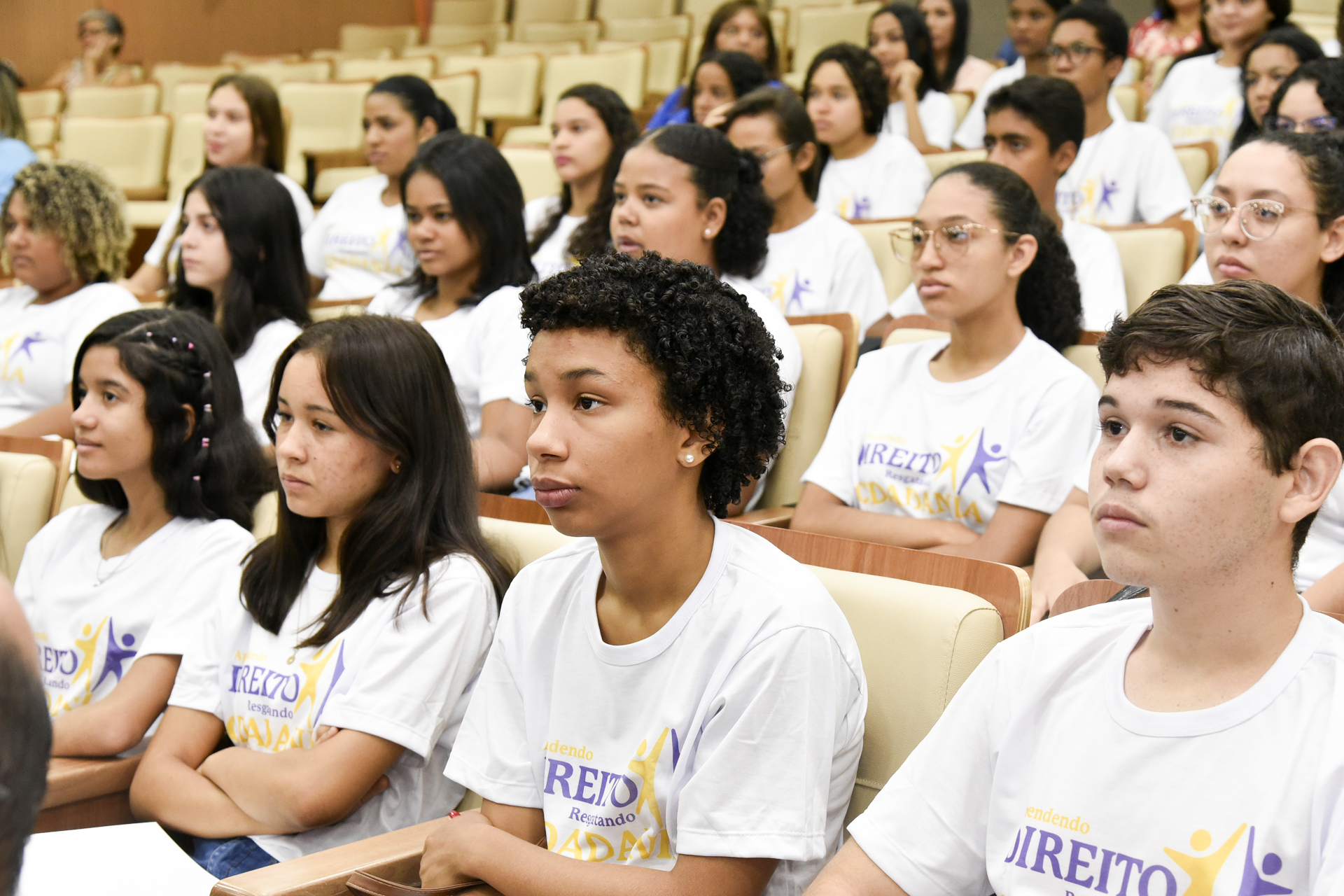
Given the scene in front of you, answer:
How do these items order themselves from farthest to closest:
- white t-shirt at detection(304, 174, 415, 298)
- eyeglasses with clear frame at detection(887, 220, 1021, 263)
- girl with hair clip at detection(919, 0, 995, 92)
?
1. girl with hair clip at detection(919, 0, 995, 92)
2. white t-shirt at detection(304, 174, 415, 298)
3. eyeglasses with clear frame at detection(887, 220, 1021, 263)

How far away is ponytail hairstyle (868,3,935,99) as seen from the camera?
5113mm

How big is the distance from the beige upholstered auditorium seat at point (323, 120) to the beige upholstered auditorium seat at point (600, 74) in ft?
2.42

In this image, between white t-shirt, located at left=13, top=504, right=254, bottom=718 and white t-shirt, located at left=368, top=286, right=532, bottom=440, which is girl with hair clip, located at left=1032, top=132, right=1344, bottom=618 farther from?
white t-shirt, located at left=13, top=504, right=254, bottom=718

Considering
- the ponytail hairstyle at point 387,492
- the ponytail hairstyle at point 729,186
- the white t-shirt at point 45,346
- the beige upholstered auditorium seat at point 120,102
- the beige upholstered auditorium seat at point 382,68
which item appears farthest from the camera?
the beige upholstered auditorium seat at point 120,102

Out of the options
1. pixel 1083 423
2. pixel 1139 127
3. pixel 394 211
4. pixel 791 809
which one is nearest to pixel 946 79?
pixel 1139 127

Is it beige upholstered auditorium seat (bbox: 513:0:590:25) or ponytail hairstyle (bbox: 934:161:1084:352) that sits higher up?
beige upholstered auditorium seat (bbox: 513:0:590:25)

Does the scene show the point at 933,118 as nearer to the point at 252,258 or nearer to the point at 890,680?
the point at 252,258

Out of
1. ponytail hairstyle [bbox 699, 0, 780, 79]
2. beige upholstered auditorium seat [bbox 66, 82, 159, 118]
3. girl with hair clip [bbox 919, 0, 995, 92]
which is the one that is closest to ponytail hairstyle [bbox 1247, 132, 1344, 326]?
ponytail hairstyle [bbox 699, 0, 780, 79]

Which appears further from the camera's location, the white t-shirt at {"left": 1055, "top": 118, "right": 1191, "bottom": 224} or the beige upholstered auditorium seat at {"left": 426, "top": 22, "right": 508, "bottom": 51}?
the beige upholstered auditorium seat at {"left": 426, "top": 22, "right": 508, "bottom": 51}

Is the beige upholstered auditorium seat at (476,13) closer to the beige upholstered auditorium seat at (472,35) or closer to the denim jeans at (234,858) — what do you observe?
the beige upholstered auditorium seat at (472,35)

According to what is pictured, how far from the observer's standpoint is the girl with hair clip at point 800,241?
3.21m

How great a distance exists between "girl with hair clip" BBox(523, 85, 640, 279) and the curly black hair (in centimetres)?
213

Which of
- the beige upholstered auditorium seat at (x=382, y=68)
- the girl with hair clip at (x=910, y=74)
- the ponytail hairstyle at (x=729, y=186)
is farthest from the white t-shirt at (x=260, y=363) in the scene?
the beige upholstered auditorium seat at (x=382, y=68)

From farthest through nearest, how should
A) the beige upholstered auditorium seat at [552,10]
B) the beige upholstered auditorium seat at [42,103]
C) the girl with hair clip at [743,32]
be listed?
the beige upholstered auditorium seat at [552,10] < the beige upholstered auditorium seat at [42,103] < the girl with hair clip at [743,32]
